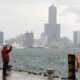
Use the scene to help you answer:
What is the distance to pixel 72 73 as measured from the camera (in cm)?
1908

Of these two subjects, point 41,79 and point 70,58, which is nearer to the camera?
point 70,58

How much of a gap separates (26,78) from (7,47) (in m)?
2.44

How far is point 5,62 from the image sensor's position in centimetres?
2594

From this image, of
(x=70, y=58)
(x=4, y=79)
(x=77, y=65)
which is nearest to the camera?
(x=70, y=58)

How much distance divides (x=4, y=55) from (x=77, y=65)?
600 centimetres

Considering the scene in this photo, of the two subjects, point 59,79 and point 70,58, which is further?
point 59,79

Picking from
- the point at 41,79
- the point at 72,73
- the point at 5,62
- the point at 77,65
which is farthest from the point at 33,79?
the point at 72,73

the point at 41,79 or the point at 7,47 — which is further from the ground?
the point at 7,47

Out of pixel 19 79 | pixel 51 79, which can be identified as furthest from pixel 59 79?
pixel 19 79

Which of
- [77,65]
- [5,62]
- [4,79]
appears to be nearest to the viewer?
[77,65]

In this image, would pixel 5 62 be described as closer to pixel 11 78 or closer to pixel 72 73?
pixel 11 78

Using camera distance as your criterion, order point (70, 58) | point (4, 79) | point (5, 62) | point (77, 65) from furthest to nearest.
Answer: point (5, 62) → point (4, 79) → point (77, 65) → point (70, 58)

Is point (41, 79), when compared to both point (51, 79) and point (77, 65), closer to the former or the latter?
point (51, 79)

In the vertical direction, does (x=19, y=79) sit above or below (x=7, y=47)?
below
